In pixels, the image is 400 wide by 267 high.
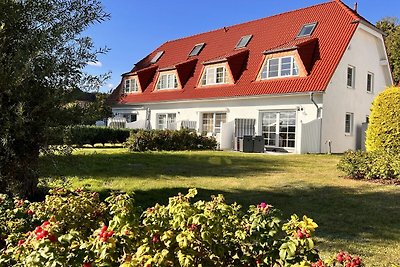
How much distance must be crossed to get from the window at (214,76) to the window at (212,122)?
225 centimetres

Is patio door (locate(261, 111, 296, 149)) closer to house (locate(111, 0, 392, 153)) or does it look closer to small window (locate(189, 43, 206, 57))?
house (locate(111, 0, 392, 153))

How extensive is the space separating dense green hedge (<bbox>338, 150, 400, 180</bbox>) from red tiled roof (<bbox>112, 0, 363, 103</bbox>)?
947cm

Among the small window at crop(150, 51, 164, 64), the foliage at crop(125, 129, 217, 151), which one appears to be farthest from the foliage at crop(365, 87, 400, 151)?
the small window at crop(150, 51, 164, 64)

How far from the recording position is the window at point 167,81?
2950cm

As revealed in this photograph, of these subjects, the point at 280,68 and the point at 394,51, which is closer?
the point at 280,68

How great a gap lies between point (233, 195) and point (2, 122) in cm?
489

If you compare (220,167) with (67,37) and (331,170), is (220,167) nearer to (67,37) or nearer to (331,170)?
(331,170)

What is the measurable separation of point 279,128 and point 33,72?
59.0 feet

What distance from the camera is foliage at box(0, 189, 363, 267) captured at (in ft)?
6.88

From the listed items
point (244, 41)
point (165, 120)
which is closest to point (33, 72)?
point (244, 41)

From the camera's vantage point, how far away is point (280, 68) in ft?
73.9

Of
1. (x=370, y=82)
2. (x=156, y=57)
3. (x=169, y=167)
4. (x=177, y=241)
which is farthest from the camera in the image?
(x=156, y=57)

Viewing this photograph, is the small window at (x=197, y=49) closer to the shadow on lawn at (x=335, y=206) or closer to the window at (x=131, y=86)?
the window at (x=131, y=86)

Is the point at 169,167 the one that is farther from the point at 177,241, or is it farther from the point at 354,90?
the point at 354,90
